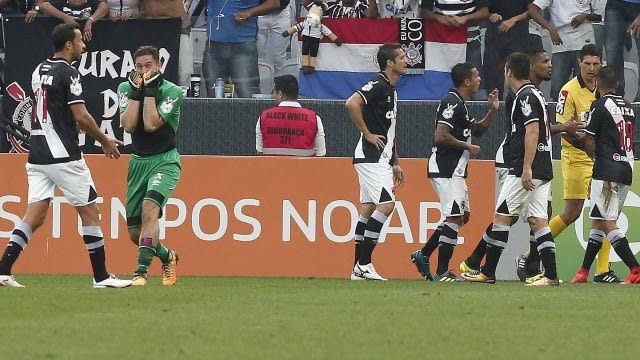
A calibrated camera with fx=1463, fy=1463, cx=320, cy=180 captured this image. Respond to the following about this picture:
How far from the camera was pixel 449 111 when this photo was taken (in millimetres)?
14680

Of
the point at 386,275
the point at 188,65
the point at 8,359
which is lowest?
the point at 386,275

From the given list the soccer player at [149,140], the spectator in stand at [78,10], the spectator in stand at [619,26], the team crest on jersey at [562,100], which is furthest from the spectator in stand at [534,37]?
Answer: the soccer player at [149,140]

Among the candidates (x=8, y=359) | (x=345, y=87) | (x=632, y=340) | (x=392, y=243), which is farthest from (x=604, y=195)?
(x=8, y=359)

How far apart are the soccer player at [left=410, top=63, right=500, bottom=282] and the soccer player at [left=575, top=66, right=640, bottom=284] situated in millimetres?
1064

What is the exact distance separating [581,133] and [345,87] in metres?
4.03

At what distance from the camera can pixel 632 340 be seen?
29.0 feet

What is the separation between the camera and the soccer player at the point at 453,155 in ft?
48.3

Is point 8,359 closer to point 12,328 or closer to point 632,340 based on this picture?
point 12,328

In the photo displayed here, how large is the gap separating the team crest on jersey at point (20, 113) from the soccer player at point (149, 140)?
445 centimetres

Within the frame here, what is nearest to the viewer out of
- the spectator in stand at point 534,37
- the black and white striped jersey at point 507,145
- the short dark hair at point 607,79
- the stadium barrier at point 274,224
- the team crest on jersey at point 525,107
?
the team crest on jersey at point 525,107

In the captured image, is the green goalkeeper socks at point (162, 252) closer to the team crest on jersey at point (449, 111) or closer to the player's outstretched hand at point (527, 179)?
the team crest on jersey at point (449, 111)

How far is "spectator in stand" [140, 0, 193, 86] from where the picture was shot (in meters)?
17.9

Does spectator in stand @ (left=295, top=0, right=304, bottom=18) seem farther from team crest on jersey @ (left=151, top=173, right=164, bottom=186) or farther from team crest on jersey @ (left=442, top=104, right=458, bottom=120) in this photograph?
team crest on jersey @ (left=151, top=173, right=164, bottom=186)

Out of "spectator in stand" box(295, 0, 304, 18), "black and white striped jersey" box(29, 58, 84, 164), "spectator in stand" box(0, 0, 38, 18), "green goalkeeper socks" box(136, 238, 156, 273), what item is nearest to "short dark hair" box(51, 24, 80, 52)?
"black and white striped jersey" box(29, 58, 84, 164)
